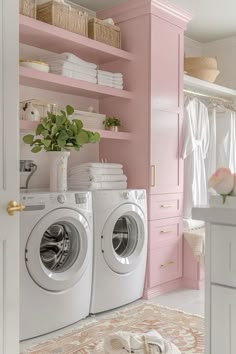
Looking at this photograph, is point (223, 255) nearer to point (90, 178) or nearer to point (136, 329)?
point (136, 329)

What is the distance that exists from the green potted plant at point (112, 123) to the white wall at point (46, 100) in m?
0.30

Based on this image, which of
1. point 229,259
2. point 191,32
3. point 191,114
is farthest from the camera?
point 191,32

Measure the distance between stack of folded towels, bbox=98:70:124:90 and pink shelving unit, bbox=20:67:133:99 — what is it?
0.21 ft

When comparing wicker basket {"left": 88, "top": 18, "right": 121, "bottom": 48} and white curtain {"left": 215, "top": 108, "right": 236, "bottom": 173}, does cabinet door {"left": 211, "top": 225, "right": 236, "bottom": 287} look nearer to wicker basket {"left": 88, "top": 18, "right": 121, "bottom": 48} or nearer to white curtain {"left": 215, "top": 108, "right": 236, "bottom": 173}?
wicker basket {"left": 88, "top": 18, "right": 121, "bottom": 48}

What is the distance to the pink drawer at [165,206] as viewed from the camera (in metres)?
3.61

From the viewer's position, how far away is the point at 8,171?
1991mm

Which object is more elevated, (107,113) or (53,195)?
(107,113)

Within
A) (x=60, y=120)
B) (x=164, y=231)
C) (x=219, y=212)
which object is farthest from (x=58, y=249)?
(x=219, y=212)

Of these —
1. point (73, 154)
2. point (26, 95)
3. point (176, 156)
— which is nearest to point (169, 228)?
point (176, 156)

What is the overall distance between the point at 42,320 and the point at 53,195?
32.0 inches

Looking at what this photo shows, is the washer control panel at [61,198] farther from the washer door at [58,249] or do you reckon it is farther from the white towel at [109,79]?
the white towel at [109,79]

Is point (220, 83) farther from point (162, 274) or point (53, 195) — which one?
point (53, 195)

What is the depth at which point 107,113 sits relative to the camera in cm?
392

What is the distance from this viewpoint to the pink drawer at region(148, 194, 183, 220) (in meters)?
3.61
